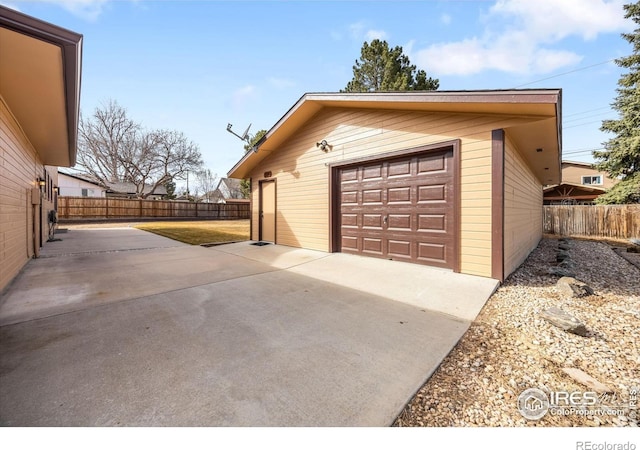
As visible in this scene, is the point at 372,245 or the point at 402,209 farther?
the point at 372,245

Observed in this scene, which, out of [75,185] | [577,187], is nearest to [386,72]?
[577,187]

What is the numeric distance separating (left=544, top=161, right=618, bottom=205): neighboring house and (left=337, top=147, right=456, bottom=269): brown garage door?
1297 centimetres

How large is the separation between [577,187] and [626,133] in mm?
3978

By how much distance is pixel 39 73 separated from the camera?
3262 millimetres

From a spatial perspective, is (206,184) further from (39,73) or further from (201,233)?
(39,73)

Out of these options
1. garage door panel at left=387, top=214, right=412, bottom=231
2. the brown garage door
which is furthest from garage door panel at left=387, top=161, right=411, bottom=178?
garage door panel at left=387, top=214, right=412, bottom=231

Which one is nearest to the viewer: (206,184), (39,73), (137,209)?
(39,73)

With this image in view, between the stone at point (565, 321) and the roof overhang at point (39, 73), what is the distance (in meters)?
5.79

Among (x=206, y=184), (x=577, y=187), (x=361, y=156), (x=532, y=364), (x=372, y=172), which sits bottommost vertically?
(x=532, y=364)

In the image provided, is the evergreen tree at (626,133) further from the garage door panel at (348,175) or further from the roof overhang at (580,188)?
the garage door panel at (348,175)

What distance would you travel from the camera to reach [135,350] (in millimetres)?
2244

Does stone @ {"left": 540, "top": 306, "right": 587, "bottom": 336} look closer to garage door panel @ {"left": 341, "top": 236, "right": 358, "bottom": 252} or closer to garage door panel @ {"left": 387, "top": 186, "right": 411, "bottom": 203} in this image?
garage door panel @ {"left": 387, "top": 186, "right": 411, "bottom": 203}

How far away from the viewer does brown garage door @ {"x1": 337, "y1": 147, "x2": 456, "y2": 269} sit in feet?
15.7

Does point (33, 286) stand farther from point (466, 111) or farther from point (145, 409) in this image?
point (466, 111)
